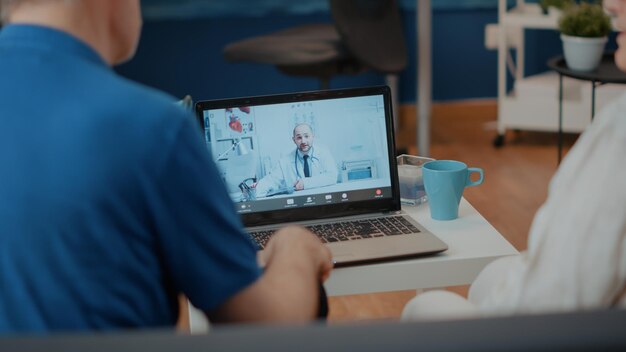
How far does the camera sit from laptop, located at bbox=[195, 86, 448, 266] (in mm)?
1601

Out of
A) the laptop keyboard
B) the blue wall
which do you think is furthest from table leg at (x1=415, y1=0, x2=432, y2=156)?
the laptop keyboard

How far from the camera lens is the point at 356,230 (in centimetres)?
155

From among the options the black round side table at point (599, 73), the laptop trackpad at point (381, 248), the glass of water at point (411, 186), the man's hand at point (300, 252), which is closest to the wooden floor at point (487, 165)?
the black round side table at point (599, 73)

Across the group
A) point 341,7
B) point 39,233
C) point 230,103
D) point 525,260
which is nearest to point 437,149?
point 341,7

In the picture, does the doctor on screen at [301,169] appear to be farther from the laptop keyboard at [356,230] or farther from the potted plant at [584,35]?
the potted plant at [584,35]

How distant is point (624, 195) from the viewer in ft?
3.21

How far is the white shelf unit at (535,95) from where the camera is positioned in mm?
3820

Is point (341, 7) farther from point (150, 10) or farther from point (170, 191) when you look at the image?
point (170, 191)

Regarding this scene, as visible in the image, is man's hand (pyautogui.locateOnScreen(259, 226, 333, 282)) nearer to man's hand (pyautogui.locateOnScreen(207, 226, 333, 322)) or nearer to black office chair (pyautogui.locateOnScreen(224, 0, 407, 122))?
man's hand (pyautogui.locateOnScreen(207, 226, 333, 322))

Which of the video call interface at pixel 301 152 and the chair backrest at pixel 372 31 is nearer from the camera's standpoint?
the video call interface at pixel 301 152

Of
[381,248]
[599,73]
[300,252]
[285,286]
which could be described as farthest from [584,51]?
[285,286]

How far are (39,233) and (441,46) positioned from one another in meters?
3.71

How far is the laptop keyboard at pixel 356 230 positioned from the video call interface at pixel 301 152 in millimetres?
57

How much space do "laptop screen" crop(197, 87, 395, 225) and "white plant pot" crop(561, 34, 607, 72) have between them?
127 cm
